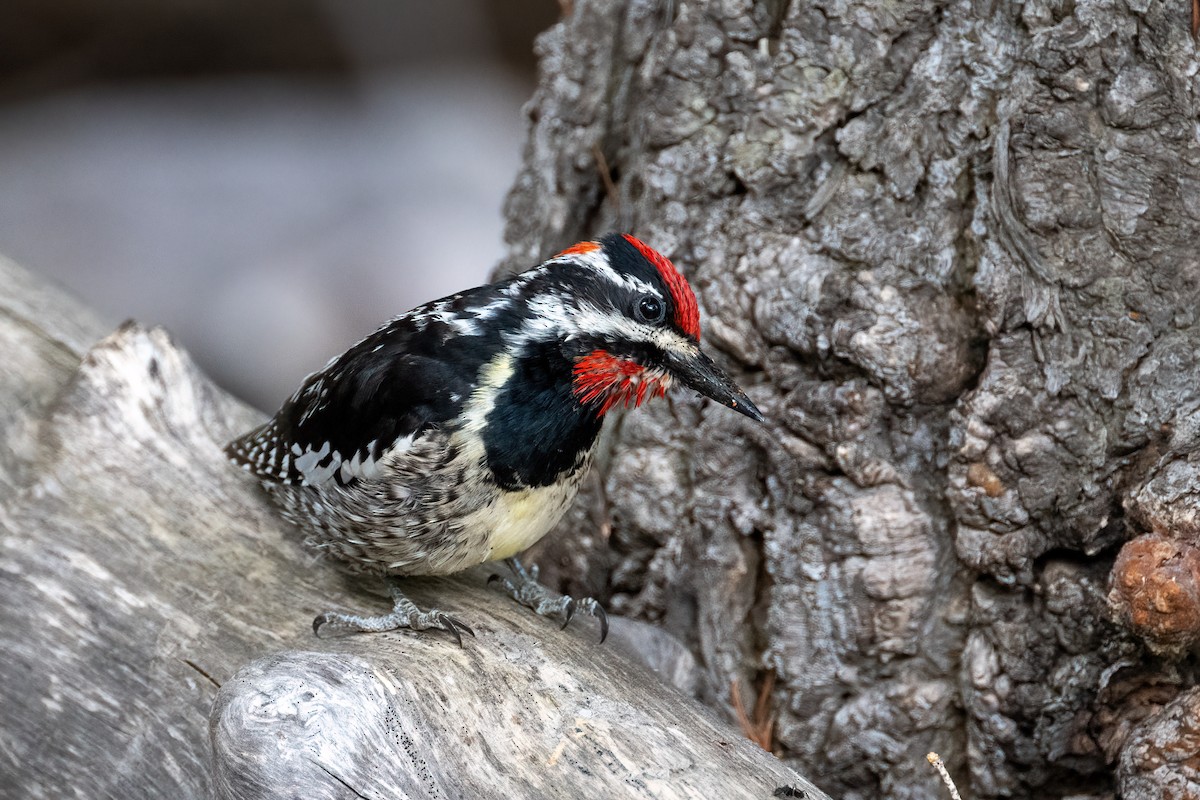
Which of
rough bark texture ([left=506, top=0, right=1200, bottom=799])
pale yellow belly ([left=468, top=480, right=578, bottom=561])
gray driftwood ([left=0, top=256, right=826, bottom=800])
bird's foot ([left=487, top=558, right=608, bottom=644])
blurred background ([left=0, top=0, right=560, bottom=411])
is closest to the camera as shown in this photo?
gray driftwood ([left=0, top=256, right=826, bottom=800])

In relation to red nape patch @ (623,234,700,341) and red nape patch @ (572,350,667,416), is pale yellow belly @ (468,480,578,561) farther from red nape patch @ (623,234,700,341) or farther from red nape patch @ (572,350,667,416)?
red nape patch @ (623,234,700,341)

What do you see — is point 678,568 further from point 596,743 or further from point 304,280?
point 304,280

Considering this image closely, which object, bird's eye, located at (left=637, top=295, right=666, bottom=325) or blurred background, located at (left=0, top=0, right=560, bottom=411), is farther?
blurred background, located at (left=0, top=0, right=560, bottom=411)

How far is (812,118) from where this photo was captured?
8.18 ft

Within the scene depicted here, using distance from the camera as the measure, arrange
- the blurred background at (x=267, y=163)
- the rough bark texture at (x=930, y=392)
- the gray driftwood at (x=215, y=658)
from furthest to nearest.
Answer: the blurred background at (x=267, y=163) < the rough bark texture at (x=930, y=392) < the gray driftwood at (x=215, y=658)

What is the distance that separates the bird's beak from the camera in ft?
7.37

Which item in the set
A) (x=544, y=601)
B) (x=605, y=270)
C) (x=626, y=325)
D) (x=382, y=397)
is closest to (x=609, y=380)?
(x=626, y=325)

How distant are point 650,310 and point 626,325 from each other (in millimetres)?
58

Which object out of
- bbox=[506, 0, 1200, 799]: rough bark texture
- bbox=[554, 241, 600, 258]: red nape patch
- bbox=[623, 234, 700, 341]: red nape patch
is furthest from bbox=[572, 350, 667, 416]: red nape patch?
bbox=[506, 0, 1200, 799]: rough bark texture

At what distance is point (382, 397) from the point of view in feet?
7.50

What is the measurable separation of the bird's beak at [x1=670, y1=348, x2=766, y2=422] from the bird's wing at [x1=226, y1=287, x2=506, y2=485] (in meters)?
0.41

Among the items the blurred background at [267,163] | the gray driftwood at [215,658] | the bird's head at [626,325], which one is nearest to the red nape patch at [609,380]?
the bird's head at [626,325]

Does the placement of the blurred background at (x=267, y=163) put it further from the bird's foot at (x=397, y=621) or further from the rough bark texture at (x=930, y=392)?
the bird's foot at (x=397, y=621)

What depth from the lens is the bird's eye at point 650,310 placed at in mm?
2221
